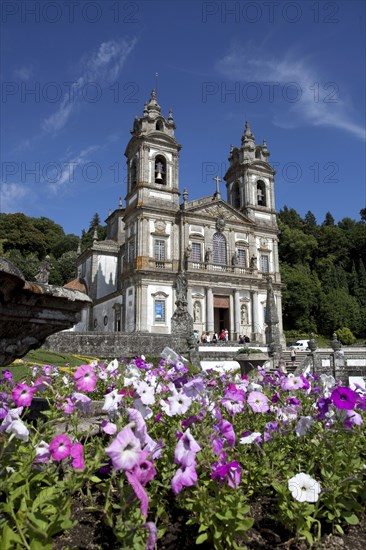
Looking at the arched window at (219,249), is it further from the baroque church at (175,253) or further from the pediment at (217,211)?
the pediment at (217,211)

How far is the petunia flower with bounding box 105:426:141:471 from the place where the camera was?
65.6 inches

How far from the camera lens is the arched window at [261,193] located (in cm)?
3866

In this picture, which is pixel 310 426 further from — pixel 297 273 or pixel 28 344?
pixel 297 273

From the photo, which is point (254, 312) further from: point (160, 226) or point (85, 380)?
point (85, 380)

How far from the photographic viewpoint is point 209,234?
3369cm

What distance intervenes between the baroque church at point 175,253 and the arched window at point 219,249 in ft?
0.29

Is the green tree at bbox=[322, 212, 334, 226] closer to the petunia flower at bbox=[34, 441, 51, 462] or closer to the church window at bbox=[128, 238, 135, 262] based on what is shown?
the church window at bbox=[128, 238, 135, 262]

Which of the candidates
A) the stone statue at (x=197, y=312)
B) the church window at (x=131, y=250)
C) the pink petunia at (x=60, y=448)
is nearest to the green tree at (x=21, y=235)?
the church window at (x=131, y=250)

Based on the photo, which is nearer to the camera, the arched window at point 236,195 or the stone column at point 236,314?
the stone column at point 236,314

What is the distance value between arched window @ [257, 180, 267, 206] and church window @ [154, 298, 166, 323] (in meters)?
15.5

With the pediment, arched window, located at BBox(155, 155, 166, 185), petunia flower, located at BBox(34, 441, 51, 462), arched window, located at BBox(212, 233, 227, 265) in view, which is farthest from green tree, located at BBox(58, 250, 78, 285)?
petunia flower, located at BBox(34, 441, 51, 462)

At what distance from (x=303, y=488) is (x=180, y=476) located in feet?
2.50

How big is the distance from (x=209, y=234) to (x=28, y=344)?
1203 inches

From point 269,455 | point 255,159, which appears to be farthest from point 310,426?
point 255,159
